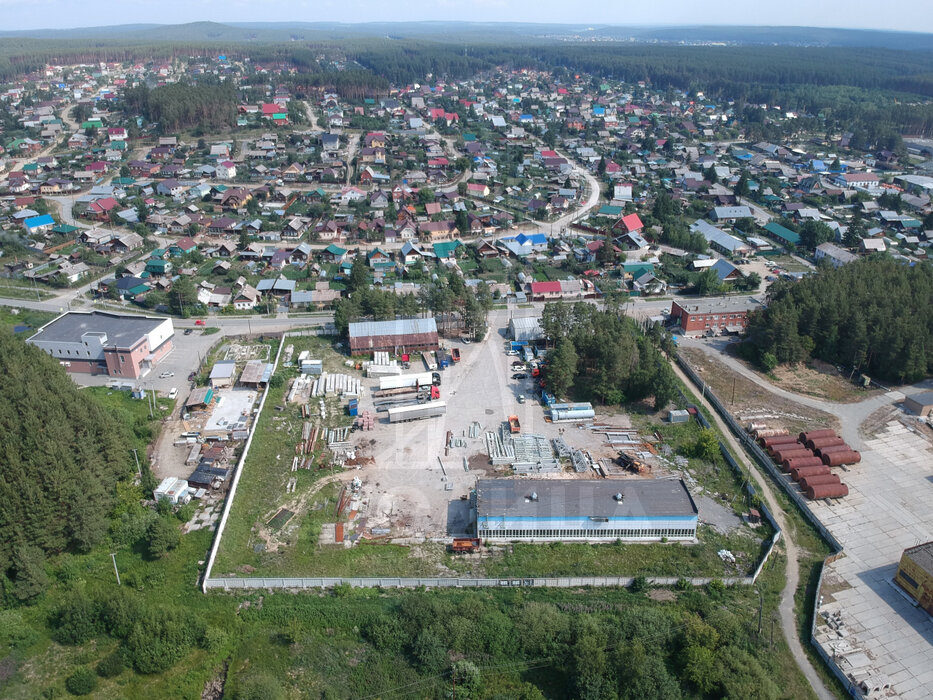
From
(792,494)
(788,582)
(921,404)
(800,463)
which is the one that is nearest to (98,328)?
(788,582)

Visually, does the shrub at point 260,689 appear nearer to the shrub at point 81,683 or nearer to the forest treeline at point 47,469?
the shrub at point 81,683

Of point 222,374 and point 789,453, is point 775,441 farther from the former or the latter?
point 222,374

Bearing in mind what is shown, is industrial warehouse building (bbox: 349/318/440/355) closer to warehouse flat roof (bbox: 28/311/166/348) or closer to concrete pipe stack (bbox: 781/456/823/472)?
warehouse flat roof (bbox: 28/311/166/348)

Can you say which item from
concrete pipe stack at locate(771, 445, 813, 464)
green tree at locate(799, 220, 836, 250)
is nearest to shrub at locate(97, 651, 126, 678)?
concrete pipe stack at locate(771, 445, 813, 464)

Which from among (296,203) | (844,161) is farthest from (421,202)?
(844,161)

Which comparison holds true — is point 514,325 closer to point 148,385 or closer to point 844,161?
point 148,385

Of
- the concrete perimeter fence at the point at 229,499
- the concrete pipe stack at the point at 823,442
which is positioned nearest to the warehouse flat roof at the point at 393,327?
the concrete perimeter fence at the point at 229,499
